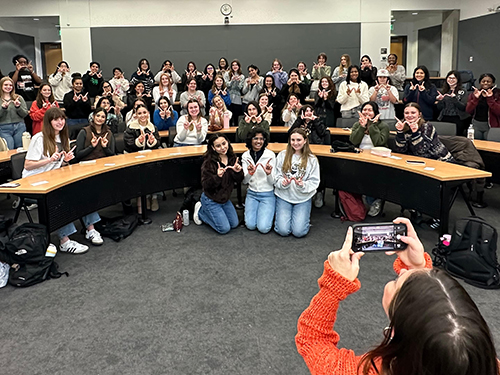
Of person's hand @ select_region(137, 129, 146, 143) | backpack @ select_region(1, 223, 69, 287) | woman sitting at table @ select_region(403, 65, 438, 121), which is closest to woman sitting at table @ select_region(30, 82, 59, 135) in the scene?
person's hand @ select_region(137, 129, 146, 143)

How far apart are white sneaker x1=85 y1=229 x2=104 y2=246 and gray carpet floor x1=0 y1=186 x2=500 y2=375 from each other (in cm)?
8

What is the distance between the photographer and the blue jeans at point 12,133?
5.90m

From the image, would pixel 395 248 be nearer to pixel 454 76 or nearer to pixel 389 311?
pixel 389 311

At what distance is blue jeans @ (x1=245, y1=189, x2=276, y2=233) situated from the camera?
4.38m

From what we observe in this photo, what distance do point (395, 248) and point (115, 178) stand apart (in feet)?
11.7

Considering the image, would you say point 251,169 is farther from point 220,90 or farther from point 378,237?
point 378,237

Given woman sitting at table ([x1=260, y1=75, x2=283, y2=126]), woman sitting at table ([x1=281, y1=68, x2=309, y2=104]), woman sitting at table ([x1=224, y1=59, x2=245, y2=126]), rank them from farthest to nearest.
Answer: woman sitting at table ([x1=224, y1=59, x2=245, y2=126])
woman sitting at table ([x1=260, y1=75, x2=283, y2=126])
woman sitting at table ([x1=281, y1=68, x2=309, y2=104])

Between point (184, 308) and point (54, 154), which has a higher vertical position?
point (54, 154)

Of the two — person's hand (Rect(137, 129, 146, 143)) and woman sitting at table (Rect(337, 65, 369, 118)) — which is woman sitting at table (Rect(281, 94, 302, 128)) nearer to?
woman sitting at table (Rect(337, 65, 369, 118))

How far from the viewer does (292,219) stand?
14.1 ft

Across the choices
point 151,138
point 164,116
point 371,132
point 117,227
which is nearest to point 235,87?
point 164,116

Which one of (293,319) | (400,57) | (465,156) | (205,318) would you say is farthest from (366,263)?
(400,57)

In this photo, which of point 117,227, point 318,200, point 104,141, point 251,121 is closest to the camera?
point 117,227

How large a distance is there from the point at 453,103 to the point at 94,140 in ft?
15.5
